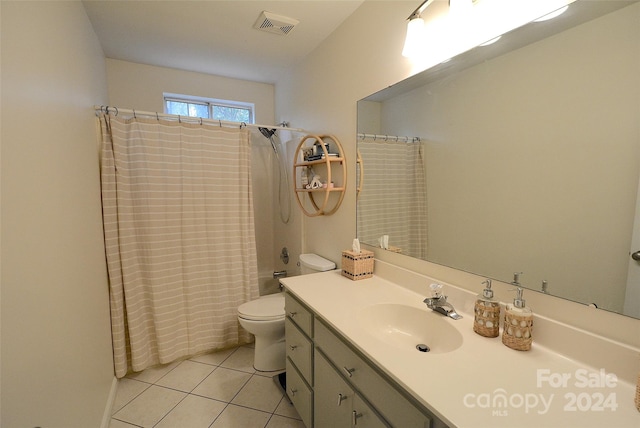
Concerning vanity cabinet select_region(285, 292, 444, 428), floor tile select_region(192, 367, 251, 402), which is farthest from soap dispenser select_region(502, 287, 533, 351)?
floor tile select_region(192, 367, 251, 402)

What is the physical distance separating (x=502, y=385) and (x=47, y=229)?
1.51 metres

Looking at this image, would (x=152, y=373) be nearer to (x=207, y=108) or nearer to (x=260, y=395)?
(x=260, y=395)

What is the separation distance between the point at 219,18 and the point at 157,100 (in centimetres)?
122

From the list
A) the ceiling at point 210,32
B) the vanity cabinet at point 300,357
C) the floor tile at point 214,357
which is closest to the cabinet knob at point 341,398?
the vanity cabinet at point 300,357

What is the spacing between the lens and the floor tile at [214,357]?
214 cm

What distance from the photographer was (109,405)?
162 centimetres

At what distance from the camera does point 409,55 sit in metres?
1.27

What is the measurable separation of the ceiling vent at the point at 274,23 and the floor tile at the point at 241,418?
97.9 inches

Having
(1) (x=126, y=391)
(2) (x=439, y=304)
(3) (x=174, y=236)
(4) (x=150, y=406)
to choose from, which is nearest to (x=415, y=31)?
(2) (x=439, y=304)

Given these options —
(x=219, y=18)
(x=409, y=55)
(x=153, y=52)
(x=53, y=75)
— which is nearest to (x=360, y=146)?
(x=409, y=55)

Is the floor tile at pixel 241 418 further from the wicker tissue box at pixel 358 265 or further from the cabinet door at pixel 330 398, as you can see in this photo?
the wicker tissue box at pixel 358 265

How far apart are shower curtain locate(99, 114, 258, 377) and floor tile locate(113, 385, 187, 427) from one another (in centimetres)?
26

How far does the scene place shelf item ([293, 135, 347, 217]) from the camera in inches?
72.9

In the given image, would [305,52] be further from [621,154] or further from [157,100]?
[621,154]
